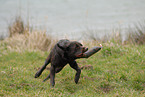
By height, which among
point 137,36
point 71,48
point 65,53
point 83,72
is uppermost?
point 71,48

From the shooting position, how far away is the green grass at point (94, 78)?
519 cm

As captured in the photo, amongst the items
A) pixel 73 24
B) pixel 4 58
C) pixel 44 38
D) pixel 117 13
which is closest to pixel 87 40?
pixel 44 38

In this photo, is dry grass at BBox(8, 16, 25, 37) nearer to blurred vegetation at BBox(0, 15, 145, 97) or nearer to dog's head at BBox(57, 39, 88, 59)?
blurred vegetation at BBox(0, 15, 145, 97)

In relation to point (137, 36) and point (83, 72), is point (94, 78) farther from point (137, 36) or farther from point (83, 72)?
point (137, 36)

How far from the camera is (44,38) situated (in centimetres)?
993

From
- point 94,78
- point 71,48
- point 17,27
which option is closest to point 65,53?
point 71,48

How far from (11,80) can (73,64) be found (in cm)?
158

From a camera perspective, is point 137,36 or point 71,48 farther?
point 137,36

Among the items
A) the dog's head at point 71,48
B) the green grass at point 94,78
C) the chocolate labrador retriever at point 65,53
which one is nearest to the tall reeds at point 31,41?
the green grass at point 94,78

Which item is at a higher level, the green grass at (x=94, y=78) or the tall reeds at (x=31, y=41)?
the green grass at (x=94, y=78)

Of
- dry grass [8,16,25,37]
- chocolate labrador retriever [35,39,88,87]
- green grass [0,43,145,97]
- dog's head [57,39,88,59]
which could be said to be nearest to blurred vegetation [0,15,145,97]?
green grass [0,43,145,97]

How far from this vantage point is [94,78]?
6148 millimetres

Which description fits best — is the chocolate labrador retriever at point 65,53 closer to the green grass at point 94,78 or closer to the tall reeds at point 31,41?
the green grass at point 94,78

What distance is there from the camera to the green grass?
17.0 ft
